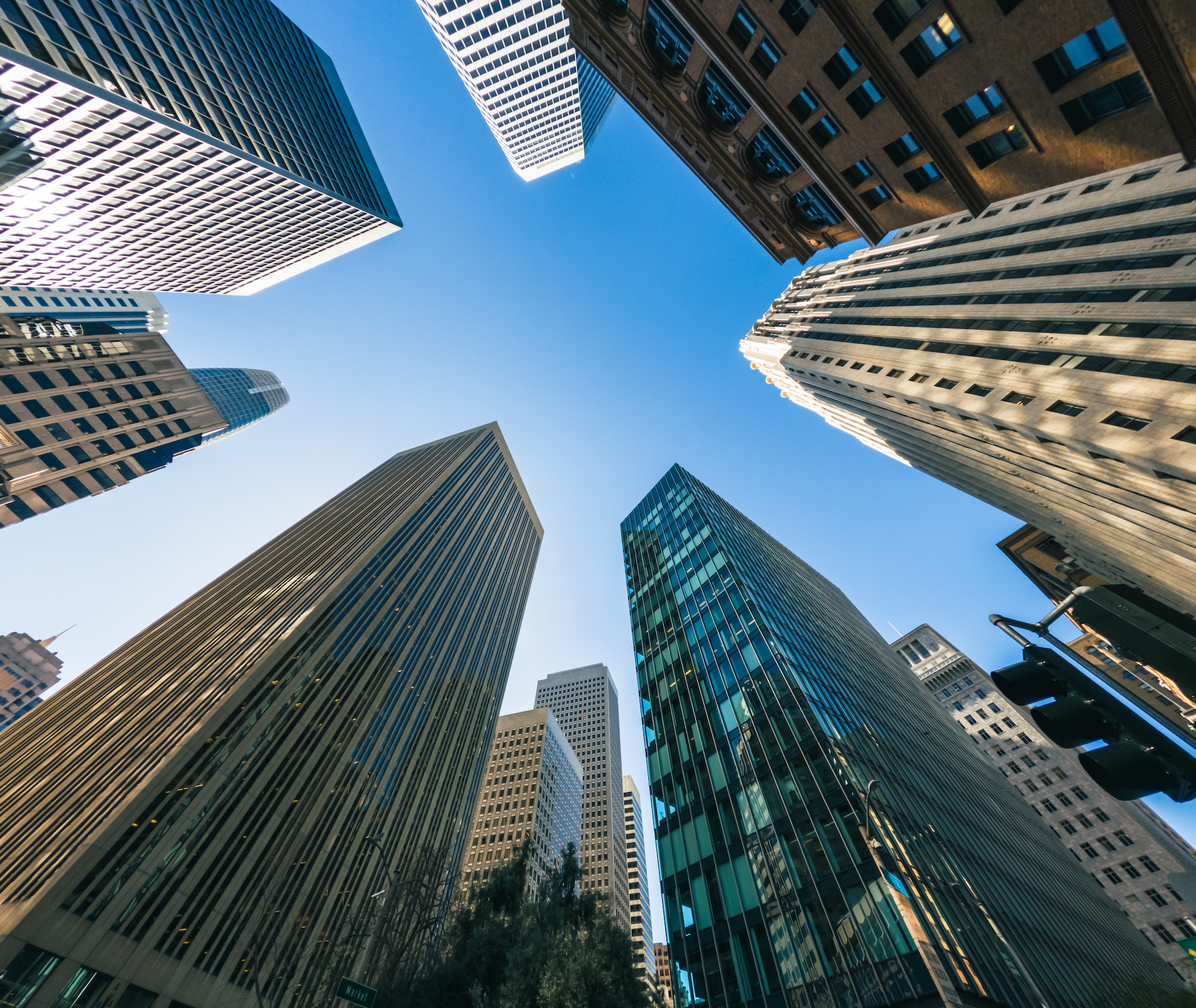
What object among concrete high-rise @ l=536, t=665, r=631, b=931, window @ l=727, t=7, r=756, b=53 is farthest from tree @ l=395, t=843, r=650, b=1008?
concrete high-rise @ l=536, t=665, r=631, b=931

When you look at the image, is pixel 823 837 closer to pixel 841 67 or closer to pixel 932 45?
pixel 932 45

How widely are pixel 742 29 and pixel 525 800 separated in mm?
119273

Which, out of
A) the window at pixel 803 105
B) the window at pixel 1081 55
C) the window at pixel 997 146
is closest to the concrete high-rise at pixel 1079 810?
the window at pixel 997 146

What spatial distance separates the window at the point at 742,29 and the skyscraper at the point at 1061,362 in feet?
84.5

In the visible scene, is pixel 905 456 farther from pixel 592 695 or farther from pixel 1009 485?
pixel 592 695

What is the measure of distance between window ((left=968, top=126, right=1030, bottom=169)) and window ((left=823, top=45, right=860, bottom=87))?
653cm

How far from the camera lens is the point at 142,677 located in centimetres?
4700

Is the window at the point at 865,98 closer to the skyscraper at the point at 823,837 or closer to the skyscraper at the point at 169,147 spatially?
the skyscraper at the point at 823,837

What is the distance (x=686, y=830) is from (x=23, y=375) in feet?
248

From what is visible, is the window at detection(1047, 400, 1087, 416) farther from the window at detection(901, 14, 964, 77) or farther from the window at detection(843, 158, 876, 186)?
the window at detection(901, 14, 964, 77)

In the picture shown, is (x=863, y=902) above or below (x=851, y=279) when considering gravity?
below

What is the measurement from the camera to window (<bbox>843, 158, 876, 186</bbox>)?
28.4 m

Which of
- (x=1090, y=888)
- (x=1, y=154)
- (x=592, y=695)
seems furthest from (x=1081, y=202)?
(x=592, y=695)

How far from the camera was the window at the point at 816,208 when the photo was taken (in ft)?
113
